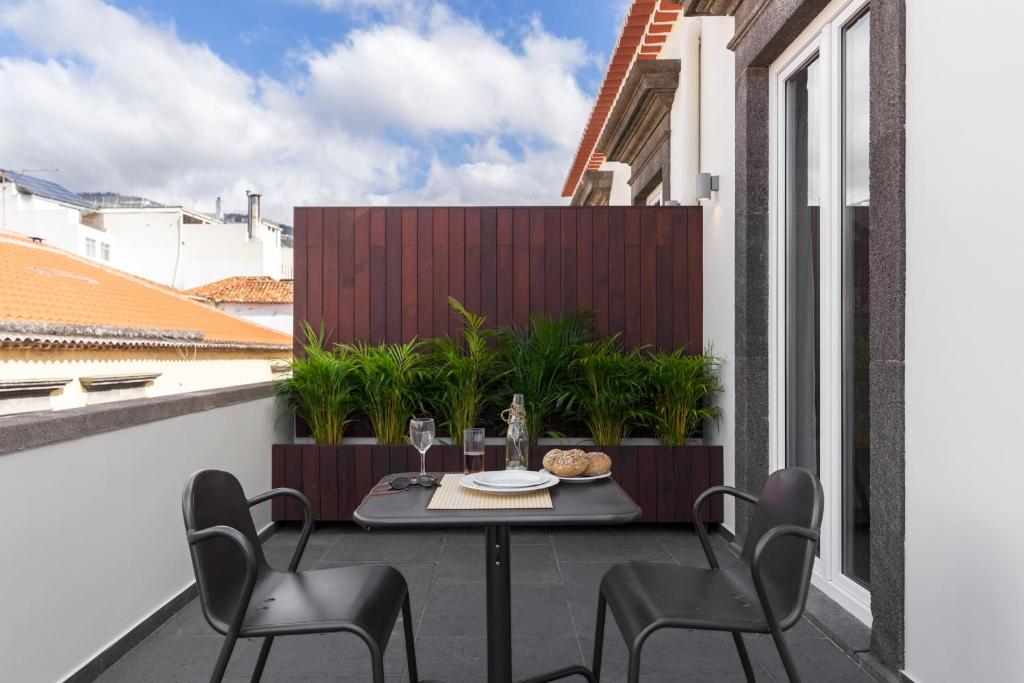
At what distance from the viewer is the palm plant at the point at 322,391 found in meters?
4.41

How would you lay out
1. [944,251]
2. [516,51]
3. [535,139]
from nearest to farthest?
[944,251]
[516,51]
[535,139]

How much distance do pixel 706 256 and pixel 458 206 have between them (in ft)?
5.46

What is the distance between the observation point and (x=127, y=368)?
14.5 metres

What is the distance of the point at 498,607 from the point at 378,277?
3.03 metres

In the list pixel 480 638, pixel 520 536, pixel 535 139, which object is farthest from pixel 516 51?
pixel 480 638

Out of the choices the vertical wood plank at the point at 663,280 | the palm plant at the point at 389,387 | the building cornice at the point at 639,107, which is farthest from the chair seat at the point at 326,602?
the building cornice at the point at 639,107

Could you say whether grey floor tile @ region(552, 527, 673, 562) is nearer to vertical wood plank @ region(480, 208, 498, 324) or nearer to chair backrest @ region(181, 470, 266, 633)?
vertical wood plank @ region(480, 208, 498, 324)

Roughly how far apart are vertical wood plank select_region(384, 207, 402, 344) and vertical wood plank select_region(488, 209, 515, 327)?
0.63 metres

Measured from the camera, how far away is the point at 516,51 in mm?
21469

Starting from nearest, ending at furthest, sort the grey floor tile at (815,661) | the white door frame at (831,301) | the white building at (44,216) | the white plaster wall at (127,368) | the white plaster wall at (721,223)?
the grey floor tile at (815,661) < the white door frame at (831,301) < the white plaster wall at (721,223) < the white plaster wall at (127,368) < the white building at (44,216)

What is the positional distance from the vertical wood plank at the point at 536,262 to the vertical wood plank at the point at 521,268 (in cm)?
3

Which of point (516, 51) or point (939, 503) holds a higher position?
point (516, 51)

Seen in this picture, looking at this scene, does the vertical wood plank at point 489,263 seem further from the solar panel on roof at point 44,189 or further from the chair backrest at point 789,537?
the solar panel on roof at point 44,189

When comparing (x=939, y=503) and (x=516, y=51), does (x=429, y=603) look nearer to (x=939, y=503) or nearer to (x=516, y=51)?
(x=939, y=503)
